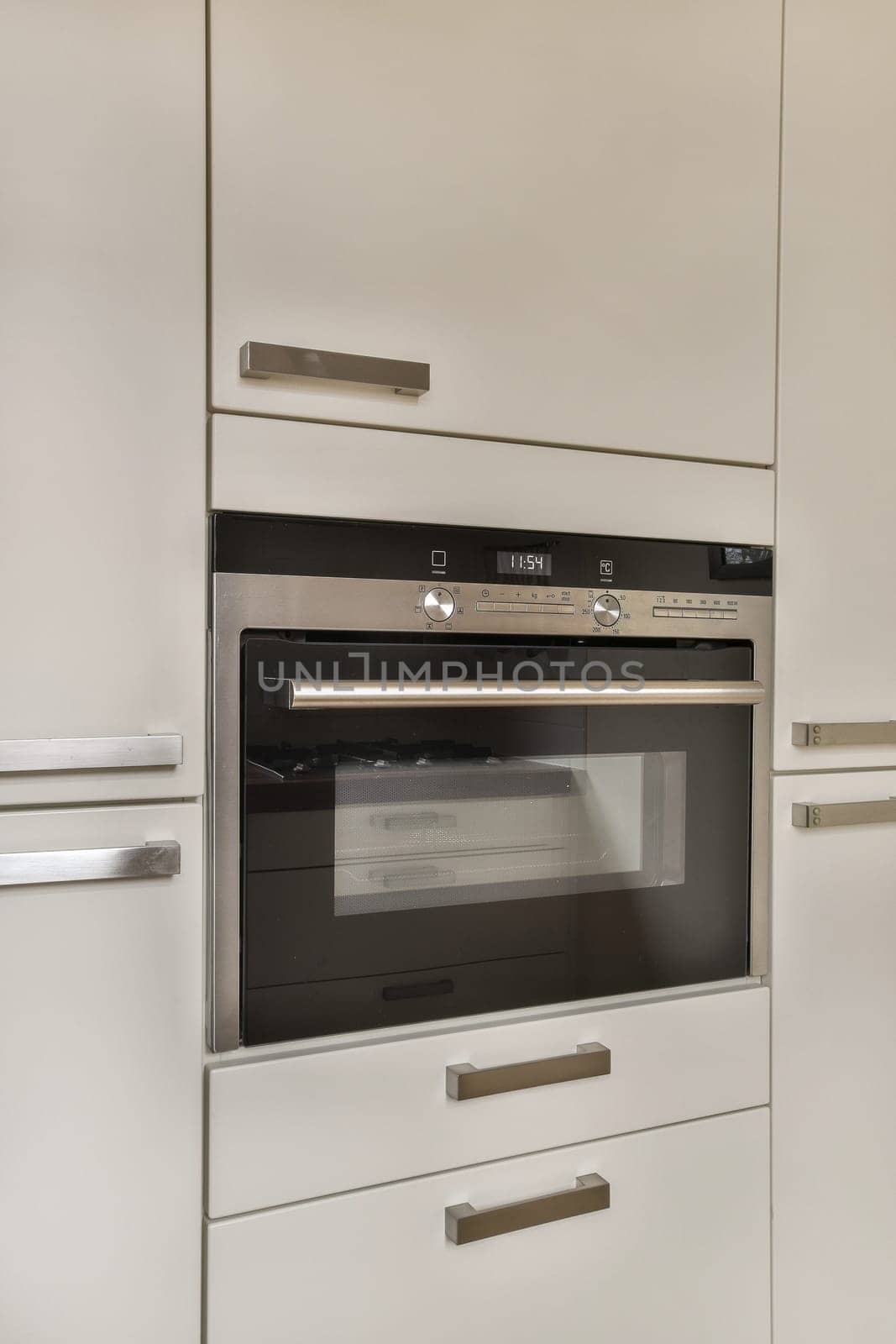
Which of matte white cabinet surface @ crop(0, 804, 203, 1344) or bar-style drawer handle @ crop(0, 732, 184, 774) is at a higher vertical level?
bar-style drawer handle @ crop(0, 732, 184, 774)

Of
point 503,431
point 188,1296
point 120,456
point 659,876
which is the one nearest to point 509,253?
point 503,431

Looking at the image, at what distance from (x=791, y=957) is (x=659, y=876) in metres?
0.21

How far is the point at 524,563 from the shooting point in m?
1.08

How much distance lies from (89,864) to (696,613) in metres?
0.70

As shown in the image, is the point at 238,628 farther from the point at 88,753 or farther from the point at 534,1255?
the point at 534,1255

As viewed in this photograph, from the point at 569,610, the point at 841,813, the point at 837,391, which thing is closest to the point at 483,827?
the point at 569,610

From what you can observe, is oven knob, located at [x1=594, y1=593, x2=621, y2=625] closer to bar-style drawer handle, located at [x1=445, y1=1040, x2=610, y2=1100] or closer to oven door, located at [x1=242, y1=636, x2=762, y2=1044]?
oven door, located at [x1=242, y1=636, x2=762, y2=1044]

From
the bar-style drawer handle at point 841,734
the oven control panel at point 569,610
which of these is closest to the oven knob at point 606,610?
the oven control panel at point 569,610

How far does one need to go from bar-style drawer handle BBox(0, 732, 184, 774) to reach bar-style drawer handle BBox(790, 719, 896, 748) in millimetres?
725

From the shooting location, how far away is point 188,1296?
0.93 m

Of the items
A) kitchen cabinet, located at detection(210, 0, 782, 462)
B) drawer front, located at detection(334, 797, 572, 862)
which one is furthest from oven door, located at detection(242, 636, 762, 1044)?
kitchen cabinet, located at detection(210, 0, 782, 462)

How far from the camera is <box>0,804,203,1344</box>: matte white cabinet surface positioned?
34.5 inches

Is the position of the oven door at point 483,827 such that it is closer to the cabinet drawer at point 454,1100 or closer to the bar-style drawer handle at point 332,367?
the cabinet drawer at point 454,1100

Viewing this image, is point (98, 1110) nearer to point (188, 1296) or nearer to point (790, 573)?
point (188, 1296)
